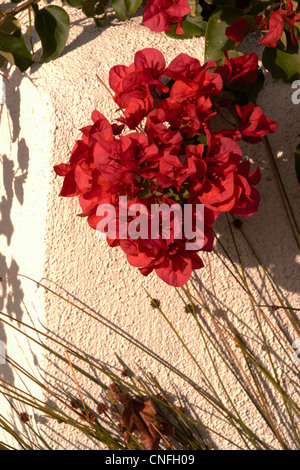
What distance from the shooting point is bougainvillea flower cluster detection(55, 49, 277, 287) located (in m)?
0.87

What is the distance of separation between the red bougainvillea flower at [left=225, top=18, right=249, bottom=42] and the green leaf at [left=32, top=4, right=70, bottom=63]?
32 centimetres

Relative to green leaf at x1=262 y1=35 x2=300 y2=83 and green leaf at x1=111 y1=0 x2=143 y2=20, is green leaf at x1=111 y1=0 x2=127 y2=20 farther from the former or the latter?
green leaf at x1=262 y1=35 x2=300 y2=83

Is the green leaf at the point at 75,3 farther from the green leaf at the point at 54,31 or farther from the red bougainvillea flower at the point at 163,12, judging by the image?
the red bougainvillea flower at the point at 163,12

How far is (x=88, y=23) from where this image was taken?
114 centimetres

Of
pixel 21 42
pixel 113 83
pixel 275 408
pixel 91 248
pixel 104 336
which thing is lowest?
pixel 275 408

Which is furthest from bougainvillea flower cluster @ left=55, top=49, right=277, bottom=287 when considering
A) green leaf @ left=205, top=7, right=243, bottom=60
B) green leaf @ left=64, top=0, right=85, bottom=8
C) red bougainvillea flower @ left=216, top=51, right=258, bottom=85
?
green leaf @ left=64, top=0, right=85, bottom=8

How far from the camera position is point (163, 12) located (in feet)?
3.10

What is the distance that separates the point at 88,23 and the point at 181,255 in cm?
56

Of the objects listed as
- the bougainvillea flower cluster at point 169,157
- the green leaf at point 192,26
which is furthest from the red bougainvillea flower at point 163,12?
the green leaf at point 192,26

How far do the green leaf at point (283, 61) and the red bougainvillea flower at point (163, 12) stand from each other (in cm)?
20

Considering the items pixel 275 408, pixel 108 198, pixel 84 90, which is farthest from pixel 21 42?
pixel 275 408

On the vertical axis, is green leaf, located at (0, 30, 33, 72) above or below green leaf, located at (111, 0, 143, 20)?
below

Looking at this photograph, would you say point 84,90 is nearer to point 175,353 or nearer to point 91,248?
point 91,248

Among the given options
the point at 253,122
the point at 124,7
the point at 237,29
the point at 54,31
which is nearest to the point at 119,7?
the point at 124,7
